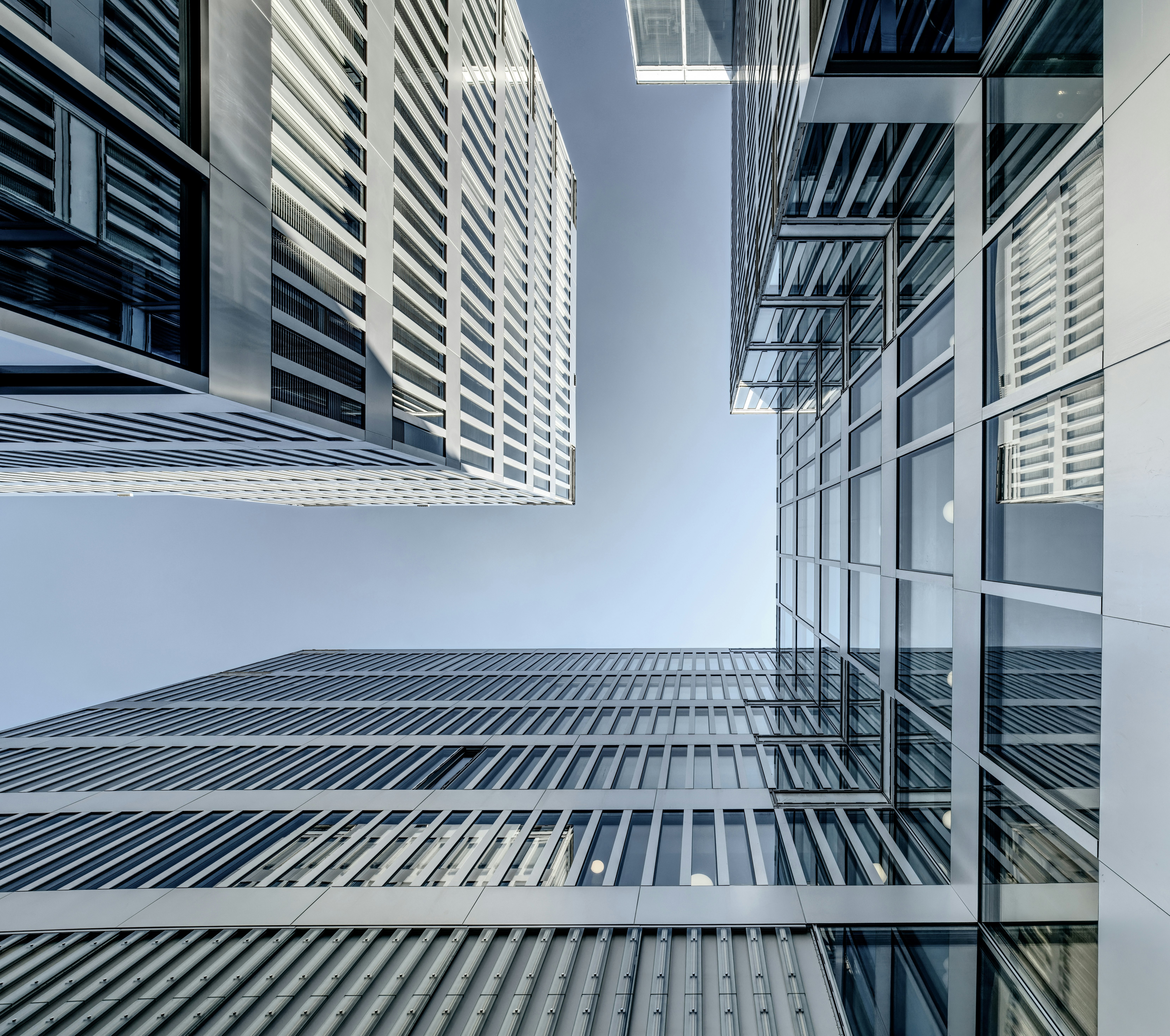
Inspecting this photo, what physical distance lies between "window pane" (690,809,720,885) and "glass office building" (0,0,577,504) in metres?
14.6

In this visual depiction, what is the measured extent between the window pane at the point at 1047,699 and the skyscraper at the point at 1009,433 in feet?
0.13

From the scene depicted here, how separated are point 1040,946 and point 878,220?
12.9 metres

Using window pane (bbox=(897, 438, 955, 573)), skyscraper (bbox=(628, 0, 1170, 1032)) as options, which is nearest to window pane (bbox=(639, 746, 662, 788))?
skyscraper (bbox=(628, 0, 1170, 1032))

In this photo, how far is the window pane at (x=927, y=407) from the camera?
1001 cm

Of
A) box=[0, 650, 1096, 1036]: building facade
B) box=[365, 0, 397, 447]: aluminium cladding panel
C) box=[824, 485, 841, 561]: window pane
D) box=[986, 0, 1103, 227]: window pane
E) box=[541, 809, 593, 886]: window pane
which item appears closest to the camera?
box=[986, 0, 1103, 227]: window pane

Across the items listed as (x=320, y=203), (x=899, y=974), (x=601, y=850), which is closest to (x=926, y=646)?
(x=899, y=974)

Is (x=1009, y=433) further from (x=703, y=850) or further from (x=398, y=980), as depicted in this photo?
(x=398, y=980)

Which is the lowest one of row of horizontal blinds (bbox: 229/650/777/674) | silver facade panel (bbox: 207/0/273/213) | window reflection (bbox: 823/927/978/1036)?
row of horizontal blinds (bbox: 229/650/777/674)

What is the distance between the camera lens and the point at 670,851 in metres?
13.7

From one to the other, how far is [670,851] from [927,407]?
38.0 ft

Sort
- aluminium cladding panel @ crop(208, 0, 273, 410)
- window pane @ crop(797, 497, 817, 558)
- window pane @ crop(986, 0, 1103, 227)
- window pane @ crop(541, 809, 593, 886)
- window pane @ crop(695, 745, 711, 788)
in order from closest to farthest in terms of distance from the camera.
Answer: window pane @ crop(986, 0, 1103, 227)
aluminium cladding panel @ crop(208, 0, 273, 410)
window pane @ crop(541, 809, 593, 886)
window pane @ crop(695, 745, 711, 788)
window pane @ crop(797, 497, 817, 558)

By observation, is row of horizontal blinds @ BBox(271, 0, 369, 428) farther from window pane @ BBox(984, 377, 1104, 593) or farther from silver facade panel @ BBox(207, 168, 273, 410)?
window pane @ BBox(984, 377, 1104, 593)

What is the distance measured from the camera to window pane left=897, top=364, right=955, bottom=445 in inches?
394

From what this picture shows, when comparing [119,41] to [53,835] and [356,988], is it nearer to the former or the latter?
[356,988]
